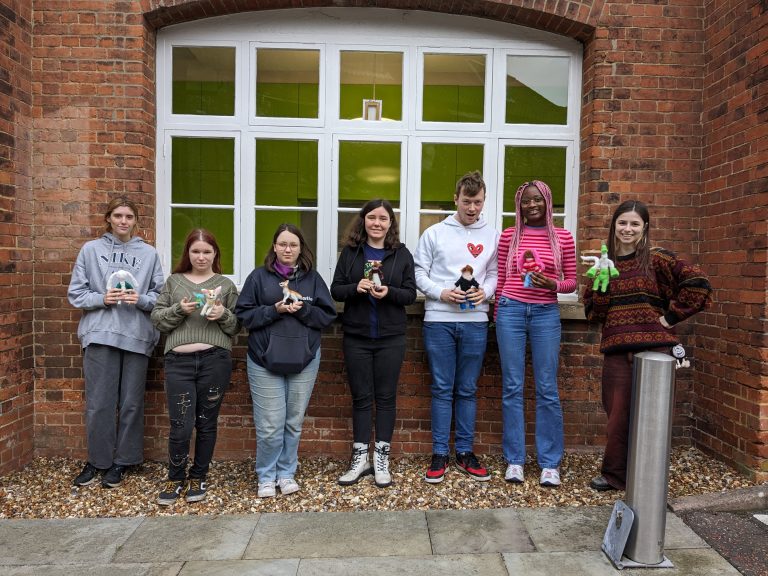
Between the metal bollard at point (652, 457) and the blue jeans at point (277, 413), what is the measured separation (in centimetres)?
217

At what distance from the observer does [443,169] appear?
5199 mm

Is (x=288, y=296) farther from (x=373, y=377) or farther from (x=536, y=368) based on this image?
Answer: (x=536, y=368)

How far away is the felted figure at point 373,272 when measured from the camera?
4.20 meters

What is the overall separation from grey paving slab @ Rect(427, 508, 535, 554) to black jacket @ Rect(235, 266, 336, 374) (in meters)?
1.37

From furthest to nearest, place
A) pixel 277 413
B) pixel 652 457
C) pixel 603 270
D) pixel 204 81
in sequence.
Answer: pixel 204 81, pixel 277 413, pixel 603 270, pixel 652 457

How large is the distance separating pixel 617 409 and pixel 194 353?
2.86 meters

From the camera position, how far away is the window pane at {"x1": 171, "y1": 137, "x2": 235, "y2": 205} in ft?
17.0

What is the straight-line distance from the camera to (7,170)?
4527 millimetres

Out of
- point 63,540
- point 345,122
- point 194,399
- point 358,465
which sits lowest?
point 63,540

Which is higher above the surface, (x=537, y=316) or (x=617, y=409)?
(x=537, y=316)

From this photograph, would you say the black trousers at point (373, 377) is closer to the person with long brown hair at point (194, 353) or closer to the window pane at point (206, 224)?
the person with long brown hair at point (194, 353)

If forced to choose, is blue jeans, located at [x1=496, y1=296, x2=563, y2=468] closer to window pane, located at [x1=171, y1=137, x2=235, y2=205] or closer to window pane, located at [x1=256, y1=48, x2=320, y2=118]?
window pane, located at [x1=256, y1=48, x2=320, y2=118]

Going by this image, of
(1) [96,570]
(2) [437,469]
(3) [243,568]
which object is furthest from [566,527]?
(1) [96,570]

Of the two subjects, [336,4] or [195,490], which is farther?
[336,4]
